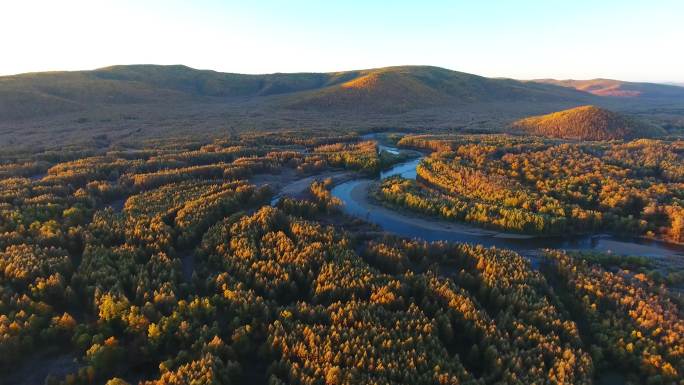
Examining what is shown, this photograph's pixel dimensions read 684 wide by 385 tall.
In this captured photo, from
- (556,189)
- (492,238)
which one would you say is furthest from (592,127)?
(492,238)

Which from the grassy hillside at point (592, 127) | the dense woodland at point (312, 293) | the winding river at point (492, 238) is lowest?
the winding river at point (492, 238)

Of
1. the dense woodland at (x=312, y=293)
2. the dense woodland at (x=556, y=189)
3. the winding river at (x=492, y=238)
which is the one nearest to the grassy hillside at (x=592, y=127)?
the dense woodland at (x=556, y=189)

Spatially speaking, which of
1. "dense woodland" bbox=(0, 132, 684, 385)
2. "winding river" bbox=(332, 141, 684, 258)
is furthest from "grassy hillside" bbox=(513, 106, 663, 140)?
"winding river" bbox=(332, 141, 684, 258)

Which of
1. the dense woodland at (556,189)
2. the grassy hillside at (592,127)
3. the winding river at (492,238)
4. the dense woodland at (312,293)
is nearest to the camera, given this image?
the dense woodland at (312,293)

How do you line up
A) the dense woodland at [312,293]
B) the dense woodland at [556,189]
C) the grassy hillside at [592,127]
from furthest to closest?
the grassy hillside at [592,127] → the dense woodland at [556,189] → the dense woodland at [312,293]

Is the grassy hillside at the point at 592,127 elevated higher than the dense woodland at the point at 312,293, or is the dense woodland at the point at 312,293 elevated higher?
the grassy hillside at the point at 592,127

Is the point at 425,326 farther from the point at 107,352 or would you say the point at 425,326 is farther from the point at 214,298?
the point at 107,352

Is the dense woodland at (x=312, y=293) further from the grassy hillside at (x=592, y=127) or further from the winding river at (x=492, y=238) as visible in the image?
the grassy hillside at (x=592, y=127)
